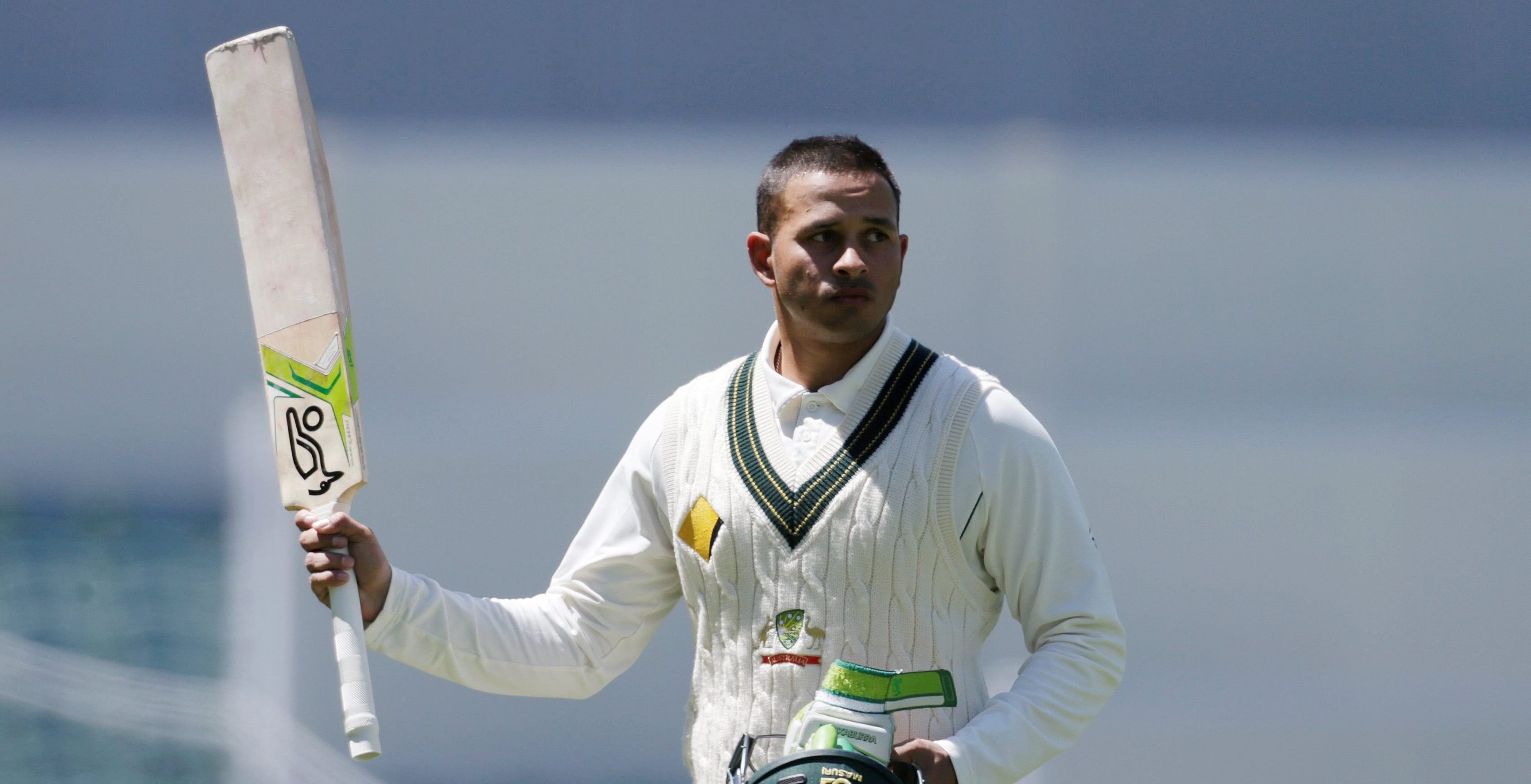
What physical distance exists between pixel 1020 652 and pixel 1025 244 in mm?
838

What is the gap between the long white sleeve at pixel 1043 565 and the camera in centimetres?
158

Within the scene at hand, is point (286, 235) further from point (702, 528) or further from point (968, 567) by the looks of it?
point (968, 567)

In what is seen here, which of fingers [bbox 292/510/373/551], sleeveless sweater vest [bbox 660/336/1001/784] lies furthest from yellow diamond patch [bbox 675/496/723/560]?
fingers [bbox 292/510/373/551]

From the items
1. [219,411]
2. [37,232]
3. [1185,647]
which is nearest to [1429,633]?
[1185,647]

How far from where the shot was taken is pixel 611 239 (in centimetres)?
304

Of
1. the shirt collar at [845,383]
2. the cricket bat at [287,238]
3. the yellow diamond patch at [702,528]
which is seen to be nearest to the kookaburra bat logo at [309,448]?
the cricket bat at [287,238]

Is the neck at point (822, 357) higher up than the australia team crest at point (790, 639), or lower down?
higher up

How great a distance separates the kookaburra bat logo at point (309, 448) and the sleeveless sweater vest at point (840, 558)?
424 millimetres

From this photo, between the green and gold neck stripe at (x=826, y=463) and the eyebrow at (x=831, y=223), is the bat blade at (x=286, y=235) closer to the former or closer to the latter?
the green and gold neck stripe at (x=826, y=463)

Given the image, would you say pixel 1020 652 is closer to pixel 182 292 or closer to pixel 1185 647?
pixel 1185 647

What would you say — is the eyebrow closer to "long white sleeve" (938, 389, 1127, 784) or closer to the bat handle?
"long white sleeve" (938, 389, 1127, 784)

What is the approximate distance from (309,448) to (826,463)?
619 millimetres

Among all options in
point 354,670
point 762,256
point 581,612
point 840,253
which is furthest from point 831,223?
point 354,670

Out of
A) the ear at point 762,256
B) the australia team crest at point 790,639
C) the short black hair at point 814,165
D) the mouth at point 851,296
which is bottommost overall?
the australia team crest at point 790,639
